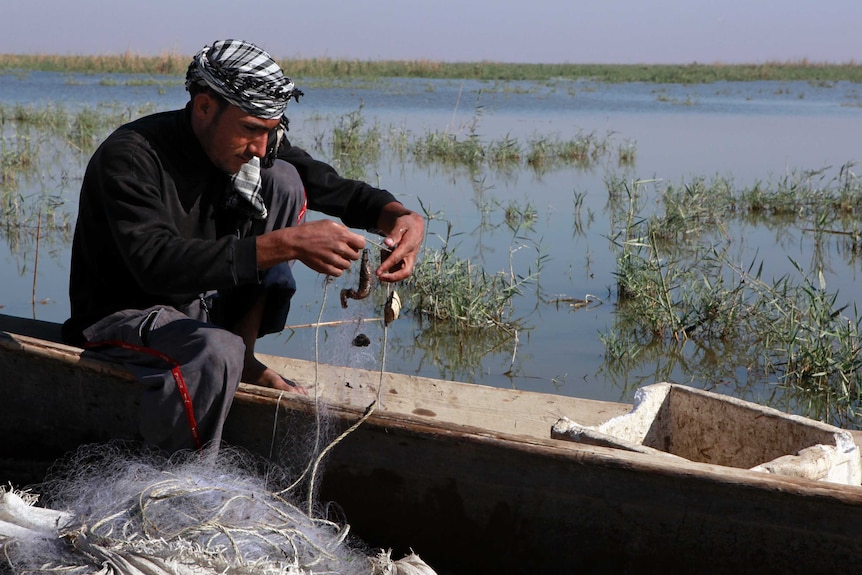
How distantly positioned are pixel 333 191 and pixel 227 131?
628 millimetres

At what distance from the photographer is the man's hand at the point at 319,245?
265cm

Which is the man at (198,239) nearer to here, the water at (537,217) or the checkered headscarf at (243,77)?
the checkered headscarf at (243,77)

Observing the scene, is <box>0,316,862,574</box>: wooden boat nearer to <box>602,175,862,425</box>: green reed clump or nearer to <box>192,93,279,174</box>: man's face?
<box>192,93,279,174</box>: man's face

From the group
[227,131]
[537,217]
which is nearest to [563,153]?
[537,217]

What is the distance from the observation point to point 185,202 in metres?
3.08

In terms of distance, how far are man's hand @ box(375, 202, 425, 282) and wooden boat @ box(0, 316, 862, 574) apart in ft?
1.37

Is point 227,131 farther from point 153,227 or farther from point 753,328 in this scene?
point 753,328

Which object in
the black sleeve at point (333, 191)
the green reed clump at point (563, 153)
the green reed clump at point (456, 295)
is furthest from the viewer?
the green reed clump at point (563, 153)

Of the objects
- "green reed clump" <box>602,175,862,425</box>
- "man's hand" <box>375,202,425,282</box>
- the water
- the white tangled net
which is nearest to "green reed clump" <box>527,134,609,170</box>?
the water

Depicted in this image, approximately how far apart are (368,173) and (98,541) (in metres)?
8.40

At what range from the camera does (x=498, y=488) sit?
2.71 meters

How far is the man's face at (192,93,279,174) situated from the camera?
9.73 feet

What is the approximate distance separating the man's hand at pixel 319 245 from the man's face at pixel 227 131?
434 mm

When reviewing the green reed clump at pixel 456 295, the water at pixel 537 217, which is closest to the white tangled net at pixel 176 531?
the water at pixel 537 217
